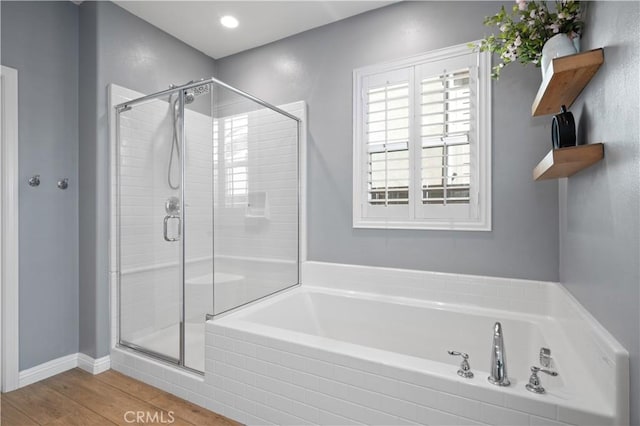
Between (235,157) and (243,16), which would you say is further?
(243,16)

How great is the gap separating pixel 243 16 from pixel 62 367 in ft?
9.79

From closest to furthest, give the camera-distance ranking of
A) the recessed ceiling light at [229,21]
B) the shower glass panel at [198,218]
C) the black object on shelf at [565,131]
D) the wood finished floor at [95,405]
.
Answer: the black object on shelf at [565,131]
the wood finished floor at [95,405]
the shower glass panel at [198,218]
the recessed ceiling light at [229,21]

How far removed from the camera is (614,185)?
1.12m

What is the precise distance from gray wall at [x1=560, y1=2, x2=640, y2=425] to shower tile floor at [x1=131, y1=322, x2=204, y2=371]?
2043 mm

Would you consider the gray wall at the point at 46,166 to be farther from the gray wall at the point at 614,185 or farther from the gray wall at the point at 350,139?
the gray wall at the point at 614,185

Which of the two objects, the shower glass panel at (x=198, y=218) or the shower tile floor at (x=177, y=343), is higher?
the shower glass panel at (x=198, y=218)

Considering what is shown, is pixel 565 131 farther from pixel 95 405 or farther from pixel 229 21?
pixel 95 405

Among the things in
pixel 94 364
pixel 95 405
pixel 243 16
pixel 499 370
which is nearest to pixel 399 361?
pixel 499 370

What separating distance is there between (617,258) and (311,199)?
205 centimetres

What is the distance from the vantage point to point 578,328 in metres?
1.46

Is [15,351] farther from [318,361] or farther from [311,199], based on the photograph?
[311,199]

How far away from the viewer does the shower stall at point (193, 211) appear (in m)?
2.09

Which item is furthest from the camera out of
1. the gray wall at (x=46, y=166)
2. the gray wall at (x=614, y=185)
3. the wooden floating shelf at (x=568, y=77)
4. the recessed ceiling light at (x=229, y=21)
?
the recessed ceiling light at (x=229, y=21)

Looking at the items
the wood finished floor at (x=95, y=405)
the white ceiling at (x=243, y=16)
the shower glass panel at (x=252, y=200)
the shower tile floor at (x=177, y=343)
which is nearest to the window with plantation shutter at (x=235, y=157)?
the shower glass panel at (x=252, y=200)
